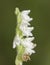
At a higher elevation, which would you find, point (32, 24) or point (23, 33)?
point (32, 24)

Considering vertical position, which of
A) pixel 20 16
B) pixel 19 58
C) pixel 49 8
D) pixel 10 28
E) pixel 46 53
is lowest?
pixel 19 58

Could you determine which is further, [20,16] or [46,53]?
[46,53]

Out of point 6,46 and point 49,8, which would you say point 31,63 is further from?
point 49,8

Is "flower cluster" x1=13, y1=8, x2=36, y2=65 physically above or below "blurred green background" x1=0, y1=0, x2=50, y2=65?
below

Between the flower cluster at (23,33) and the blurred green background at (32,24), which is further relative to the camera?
the blurred green background at (32,24)

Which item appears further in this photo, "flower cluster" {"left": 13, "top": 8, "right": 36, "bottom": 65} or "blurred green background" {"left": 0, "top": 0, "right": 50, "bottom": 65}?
"blurred green background" {"left": 0, "top": 0, "right": 50, "bottom": 65}

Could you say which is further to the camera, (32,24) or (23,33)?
(32,24)

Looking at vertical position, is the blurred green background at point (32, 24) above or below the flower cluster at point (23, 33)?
above

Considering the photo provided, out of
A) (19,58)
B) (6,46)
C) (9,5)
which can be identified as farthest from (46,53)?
(19,58)
